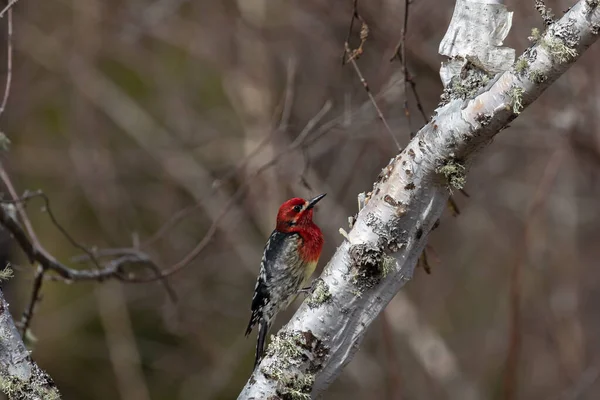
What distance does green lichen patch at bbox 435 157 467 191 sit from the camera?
7.16 ft

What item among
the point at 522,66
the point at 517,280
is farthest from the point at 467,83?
the point at 517,280

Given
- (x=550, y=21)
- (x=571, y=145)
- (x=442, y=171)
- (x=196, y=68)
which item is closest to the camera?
(x=550, y=21)

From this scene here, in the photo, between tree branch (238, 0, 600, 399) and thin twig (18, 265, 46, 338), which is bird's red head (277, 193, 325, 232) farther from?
tree branch (238, 0, 600, 399)

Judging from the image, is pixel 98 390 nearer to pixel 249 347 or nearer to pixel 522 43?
pixel 249 347

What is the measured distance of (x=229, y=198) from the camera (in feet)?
21.9

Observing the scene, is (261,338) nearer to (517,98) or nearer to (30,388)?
(30,388)

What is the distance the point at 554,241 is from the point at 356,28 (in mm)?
3038

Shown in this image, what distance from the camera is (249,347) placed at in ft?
24.4

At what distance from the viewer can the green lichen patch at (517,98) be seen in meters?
1.99

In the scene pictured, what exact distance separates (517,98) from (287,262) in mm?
2521

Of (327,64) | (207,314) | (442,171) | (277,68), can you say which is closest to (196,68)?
(277,68)

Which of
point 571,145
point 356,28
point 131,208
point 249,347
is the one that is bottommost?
point 571,145

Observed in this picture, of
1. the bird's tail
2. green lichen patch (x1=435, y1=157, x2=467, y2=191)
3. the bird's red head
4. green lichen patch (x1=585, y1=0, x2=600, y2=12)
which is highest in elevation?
the bird's red head

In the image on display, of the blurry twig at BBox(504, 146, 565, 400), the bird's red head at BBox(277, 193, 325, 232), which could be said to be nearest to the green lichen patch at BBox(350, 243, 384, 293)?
the bird's red head at BBox(277, 193, 325, 232)
